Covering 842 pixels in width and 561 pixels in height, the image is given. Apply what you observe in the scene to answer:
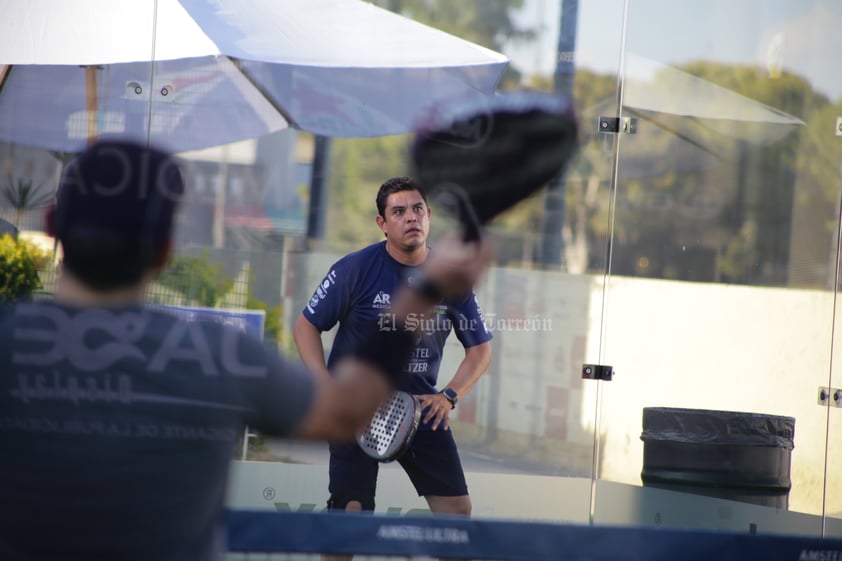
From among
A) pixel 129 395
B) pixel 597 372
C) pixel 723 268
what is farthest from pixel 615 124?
pixel 129 395

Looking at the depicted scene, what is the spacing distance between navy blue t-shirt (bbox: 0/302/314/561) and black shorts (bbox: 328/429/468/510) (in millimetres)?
3186

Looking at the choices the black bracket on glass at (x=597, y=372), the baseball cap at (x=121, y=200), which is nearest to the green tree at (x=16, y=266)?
the black bracket on glass at (x=597, y=372)

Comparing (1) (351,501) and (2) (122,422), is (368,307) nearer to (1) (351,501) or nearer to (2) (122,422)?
(1) (351,501)

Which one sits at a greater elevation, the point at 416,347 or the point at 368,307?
the point at 368,307

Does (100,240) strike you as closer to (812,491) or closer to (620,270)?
(620,270)

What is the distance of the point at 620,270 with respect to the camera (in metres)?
5.50

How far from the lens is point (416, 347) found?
4.95m

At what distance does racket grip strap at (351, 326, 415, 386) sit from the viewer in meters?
1.86

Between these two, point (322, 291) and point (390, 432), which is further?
point (322, 291)

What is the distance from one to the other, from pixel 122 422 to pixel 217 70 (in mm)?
3549

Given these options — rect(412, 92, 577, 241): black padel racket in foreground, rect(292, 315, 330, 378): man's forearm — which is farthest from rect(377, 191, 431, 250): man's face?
rect(412, 92, 577, 241): black padel racket in foreground

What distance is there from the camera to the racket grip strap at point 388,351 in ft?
6.11

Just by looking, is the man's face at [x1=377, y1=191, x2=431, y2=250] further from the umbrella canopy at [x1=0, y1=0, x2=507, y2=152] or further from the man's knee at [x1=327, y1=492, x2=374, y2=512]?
the man's knee at [x1=327, y1=492, x2=374, y2=512]

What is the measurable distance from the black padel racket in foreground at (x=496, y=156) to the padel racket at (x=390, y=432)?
101 inches
